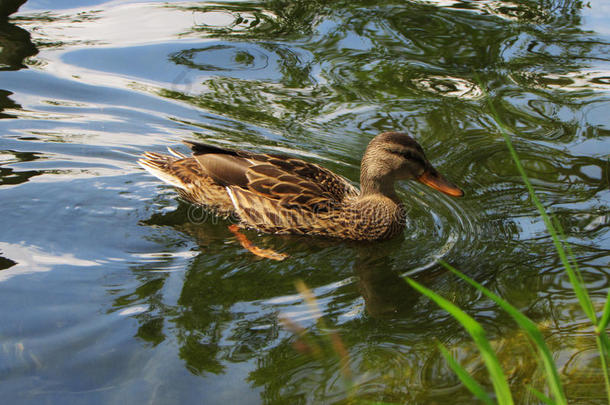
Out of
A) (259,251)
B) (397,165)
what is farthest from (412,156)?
(259,251)

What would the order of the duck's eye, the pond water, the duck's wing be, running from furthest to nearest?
the duck's wing
the duck's eye
the pond water

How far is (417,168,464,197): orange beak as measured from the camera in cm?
562

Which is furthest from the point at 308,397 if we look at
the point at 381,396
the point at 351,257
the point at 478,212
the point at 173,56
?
the point at 173,56

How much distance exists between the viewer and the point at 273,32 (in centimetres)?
883

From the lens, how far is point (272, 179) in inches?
230

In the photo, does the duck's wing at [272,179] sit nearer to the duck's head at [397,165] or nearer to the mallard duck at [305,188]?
the mallard duck at [305,188]

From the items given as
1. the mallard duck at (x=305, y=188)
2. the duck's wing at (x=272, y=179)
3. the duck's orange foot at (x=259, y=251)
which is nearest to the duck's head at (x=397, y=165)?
the mallard duck at (x=305, y=188)

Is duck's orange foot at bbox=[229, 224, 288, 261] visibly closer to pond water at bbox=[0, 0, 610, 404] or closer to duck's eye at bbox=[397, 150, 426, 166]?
pond water at bbox=[0, 0, 610, 404]

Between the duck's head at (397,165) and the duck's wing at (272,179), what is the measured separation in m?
0.33

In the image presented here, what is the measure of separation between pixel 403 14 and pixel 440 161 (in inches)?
135

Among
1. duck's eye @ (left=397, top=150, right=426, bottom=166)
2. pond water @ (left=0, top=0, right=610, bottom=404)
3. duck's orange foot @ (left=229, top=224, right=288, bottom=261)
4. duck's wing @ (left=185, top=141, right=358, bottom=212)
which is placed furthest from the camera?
duck's wing @ (left=185, top=141, right=358, bottom=212)

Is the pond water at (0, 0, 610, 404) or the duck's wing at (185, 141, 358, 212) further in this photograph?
the duck's wing at (185, 141, 358, 212)

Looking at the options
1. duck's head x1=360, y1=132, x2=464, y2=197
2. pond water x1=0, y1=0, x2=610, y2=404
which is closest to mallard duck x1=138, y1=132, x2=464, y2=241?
duck's head x1=360, y1=132, x2=464, y2=197

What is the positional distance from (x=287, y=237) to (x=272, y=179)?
51cm
